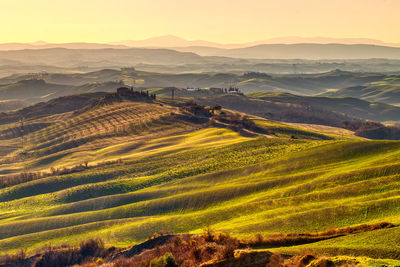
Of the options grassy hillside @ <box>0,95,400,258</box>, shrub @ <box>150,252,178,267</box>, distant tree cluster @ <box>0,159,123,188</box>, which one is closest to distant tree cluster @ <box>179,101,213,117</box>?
grassy hillside @ <box>0,95,400,258</box>

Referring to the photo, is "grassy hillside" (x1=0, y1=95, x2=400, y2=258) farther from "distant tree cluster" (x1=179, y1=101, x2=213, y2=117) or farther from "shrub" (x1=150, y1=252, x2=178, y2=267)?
"distant tree cluster" (x1=179, y1=101, x2=213, y2=117)

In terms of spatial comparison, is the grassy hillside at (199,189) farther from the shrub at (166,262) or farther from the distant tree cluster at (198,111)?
the distant tree cluster at (198,111)

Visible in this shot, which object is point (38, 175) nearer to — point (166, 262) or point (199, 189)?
point (199, 189)

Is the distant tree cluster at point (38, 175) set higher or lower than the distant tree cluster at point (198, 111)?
Result: lower

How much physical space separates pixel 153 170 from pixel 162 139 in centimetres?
3948

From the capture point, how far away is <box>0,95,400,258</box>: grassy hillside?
3831 cm

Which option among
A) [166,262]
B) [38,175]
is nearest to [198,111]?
[38,175]

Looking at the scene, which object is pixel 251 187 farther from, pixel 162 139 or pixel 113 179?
pixel 162 139

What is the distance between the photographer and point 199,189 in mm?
67250

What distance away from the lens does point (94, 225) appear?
187ft

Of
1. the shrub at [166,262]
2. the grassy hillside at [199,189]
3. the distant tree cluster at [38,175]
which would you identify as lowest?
the distant tree cluster at [38,175]

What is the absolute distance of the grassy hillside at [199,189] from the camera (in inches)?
1508

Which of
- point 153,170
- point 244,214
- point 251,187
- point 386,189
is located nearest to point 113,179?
point 153,170

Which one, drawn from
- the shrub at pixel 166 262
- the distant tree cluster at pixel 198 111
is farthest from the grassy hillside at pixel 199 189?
the distant tree cluster at pixel 198 111
